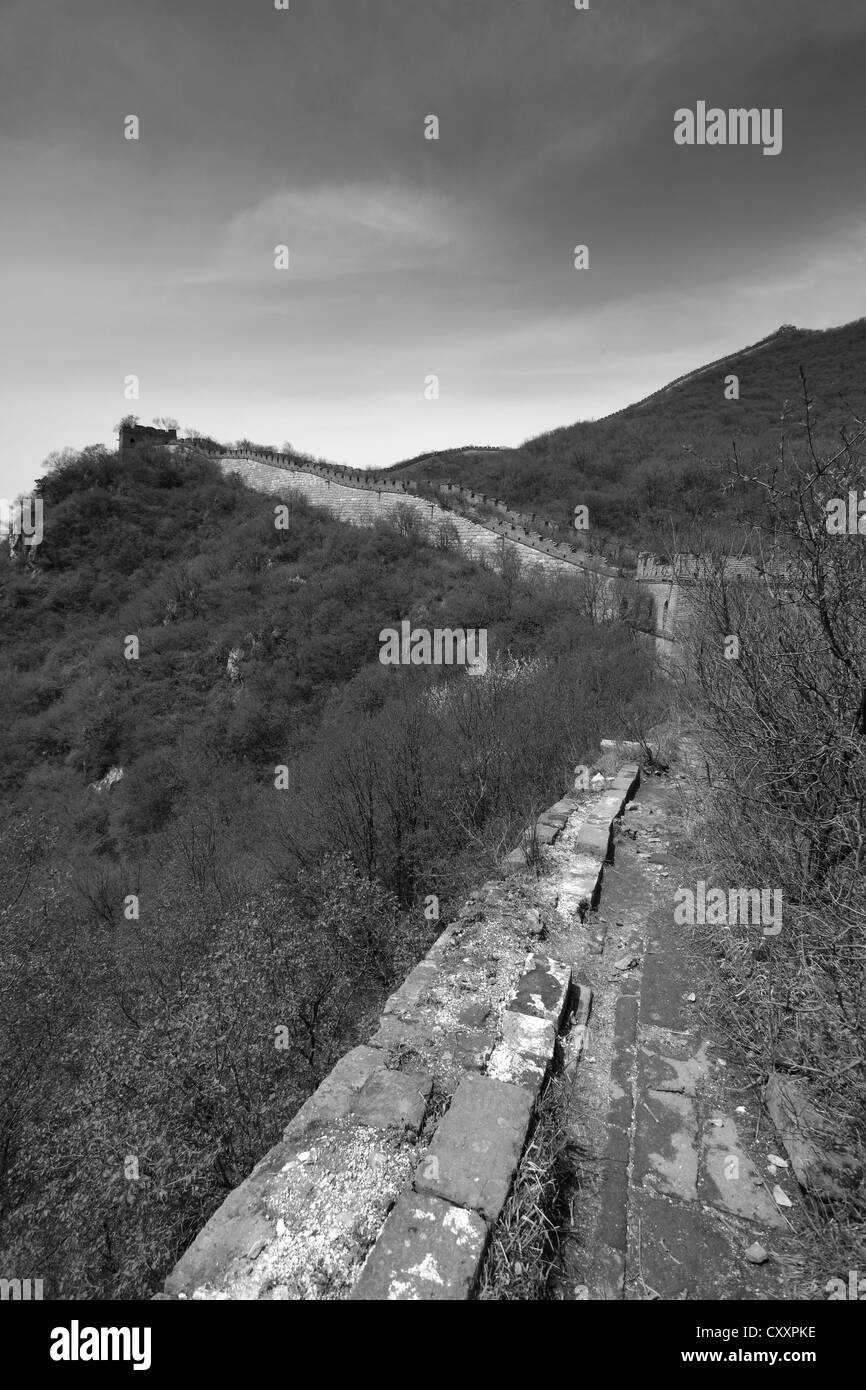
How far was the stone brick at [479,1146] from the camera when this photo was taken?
2.00 m

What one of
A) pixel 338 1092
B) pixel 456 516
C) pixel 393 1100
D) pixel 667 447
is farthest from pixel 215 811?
pixel 667 447

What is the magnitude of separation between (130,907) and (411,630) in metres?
11.3

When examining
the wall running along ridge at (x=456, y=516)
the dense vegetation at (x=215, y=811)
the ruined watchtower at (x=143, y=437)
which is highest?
the ruined watchtower at (x=143, y=437)

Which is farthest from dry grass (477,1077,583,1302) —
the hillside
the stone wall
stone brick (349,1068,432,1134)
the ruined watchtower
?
the ruined watchtower

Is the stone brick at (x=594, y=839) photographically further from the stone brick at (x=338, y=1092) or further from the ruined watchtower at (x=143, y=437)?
the ruined watchtower at (x=143, y=437)

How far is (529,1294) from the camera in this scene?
69.7 inches

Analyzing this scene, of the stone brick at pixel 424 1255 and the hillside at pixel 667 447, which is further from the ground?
the hillside at pixel 667 447

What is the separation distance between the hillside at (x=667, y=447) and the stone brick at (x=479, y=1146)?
18.5m

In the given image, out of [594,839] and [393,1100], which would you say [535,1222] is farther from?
[594,839]

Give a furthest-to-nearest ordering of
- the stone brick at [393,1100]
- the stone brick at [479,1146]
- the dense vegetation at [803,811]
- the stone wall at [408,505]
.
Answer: the stone wall at [408,505] → the stone brick at [393,1100] → the dense vegetation at [803,811] → the stone brick at [479,1146]

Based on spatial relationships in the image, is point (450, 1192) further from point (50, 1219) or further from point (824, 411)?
point (824, 411)

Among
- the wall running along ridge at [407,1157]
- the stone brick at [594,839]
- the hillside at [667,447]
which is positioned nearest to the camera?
the wall running along ridge at [407,1157]

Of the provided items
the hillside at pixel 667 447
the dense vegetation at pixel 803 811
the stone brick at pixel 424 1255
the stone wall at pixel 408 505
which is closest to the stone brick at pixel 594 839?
the dense vegetation at pixel 803 811

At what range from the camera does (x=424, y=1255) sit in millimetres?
1800
